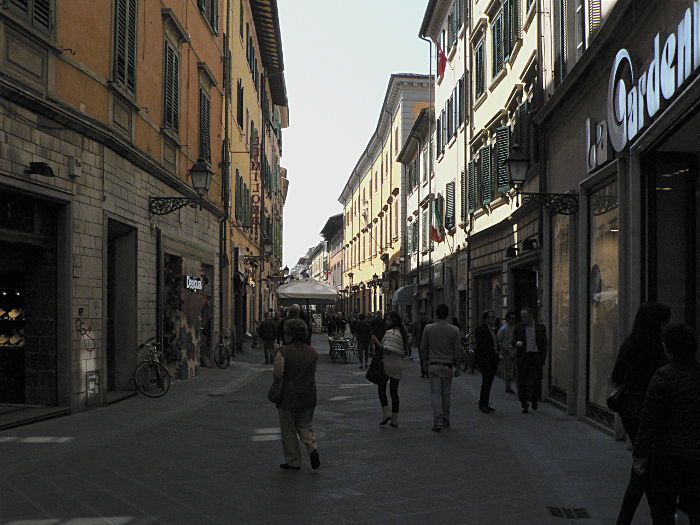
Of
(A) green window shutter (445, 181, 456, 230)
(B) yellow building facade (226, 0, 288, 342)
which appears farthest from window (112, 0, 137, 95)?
(A) green window shutter (445, 181, 456, 230)

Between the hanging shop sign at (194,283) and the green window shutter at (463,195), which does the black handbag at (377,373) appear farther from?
the green window shutter at (463,195)

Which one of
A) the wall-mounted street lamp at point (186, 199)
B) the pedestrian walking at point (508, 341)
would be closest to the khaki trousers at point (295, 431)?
the pedestrian walking at point (508, 341)

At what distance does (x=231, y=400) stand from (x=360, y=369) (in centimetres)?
1016

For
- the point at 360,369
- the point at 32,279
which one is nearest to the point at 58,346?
the point at 32,279

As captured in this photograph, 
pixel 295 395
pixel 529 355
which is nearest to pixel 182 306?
pixel 529 355

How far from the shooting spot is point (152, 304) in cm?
1669

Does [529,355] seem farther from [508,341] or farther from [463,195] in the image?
[463,195]

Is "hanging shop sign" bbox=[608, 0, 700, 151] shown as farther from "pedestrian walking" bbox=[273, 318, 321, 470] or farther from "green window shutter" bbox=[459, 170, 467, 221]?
"green window shutter" bbox=[459, 170, 467, 221]

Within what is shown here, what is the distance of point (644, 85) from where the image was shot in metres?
9.08

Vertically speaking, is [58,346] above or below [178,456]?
above

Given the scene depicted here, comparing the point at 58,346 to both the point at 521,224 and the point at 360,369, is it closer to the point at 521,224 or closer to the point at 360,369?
the point at 521,224

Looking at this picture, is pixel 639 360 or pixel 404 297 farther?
pixel 404 297

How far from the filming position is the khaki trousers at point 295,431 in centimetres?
822

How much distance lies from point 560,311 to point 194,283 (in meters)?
9.23
